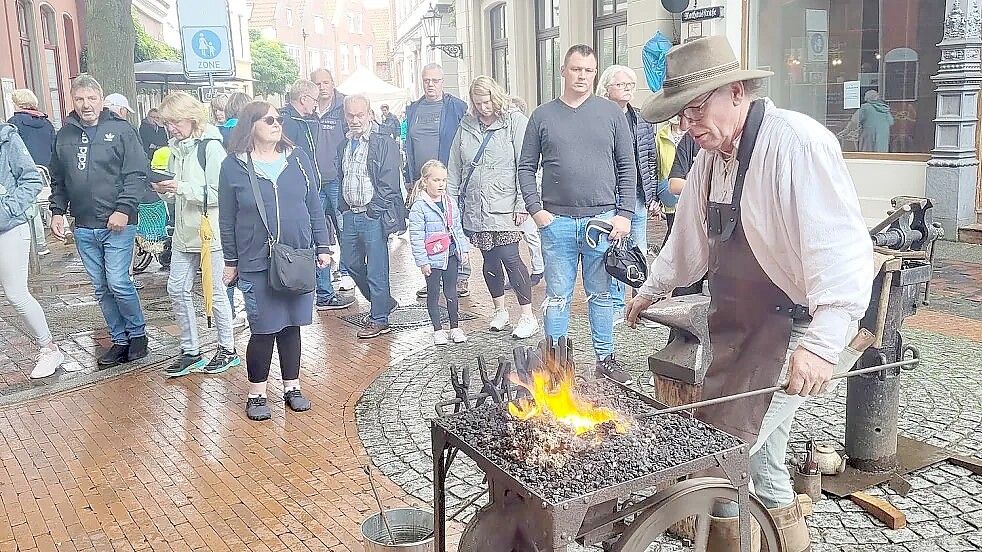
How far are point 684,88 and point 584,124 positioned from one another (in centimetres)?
250

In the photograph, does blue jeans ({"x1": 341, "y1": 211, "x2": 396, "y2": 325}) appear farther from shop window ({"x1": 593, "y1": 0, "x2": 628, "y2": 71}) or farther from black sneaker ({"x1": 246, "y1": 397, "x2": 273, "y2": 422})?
shop window ({"x1": 593, "y1": 0, "x2": 628, "y2": 71})

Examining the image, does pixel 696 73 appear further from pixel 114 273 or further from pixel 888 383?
pixel 114 273

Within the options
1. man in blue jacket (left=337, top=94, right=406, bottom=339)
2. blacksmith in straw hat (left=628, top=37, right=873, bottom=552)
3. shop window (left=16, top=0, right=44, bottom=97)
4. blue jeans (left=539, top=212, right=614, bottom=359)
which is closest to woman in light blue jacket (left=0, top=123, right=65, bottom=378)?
man in blue jacket (left=337, top=94, right=406, bottom=339)

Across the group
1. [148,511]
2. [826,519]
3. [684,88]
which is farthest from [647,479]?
[148,511]

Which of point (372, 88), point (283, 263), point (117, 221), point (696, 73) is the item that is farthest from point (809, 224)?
point (372, 88)

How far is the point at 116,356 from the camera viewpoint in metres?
6.44

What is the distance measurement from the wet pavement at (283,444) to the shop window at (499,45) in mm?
12581

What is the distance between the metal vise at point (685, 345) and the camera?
310 centimetres

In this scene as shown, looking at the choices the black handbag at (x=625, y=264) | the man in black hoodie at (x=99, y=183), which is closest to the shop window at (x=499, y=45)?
the man in black hoodie at (x=99, y=183)

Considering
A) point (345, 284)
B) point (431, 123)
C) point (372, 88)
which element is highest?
point (372, 88)

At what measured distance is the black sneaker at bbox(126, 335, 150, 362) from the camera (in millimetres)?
6496

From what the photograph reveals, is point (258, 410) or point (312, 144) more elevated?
point (312, 144)

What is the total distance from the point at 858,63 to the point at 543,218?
24.1 ft

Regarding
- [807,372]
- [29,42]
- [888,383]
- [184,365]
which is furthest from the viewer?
[29,42]
